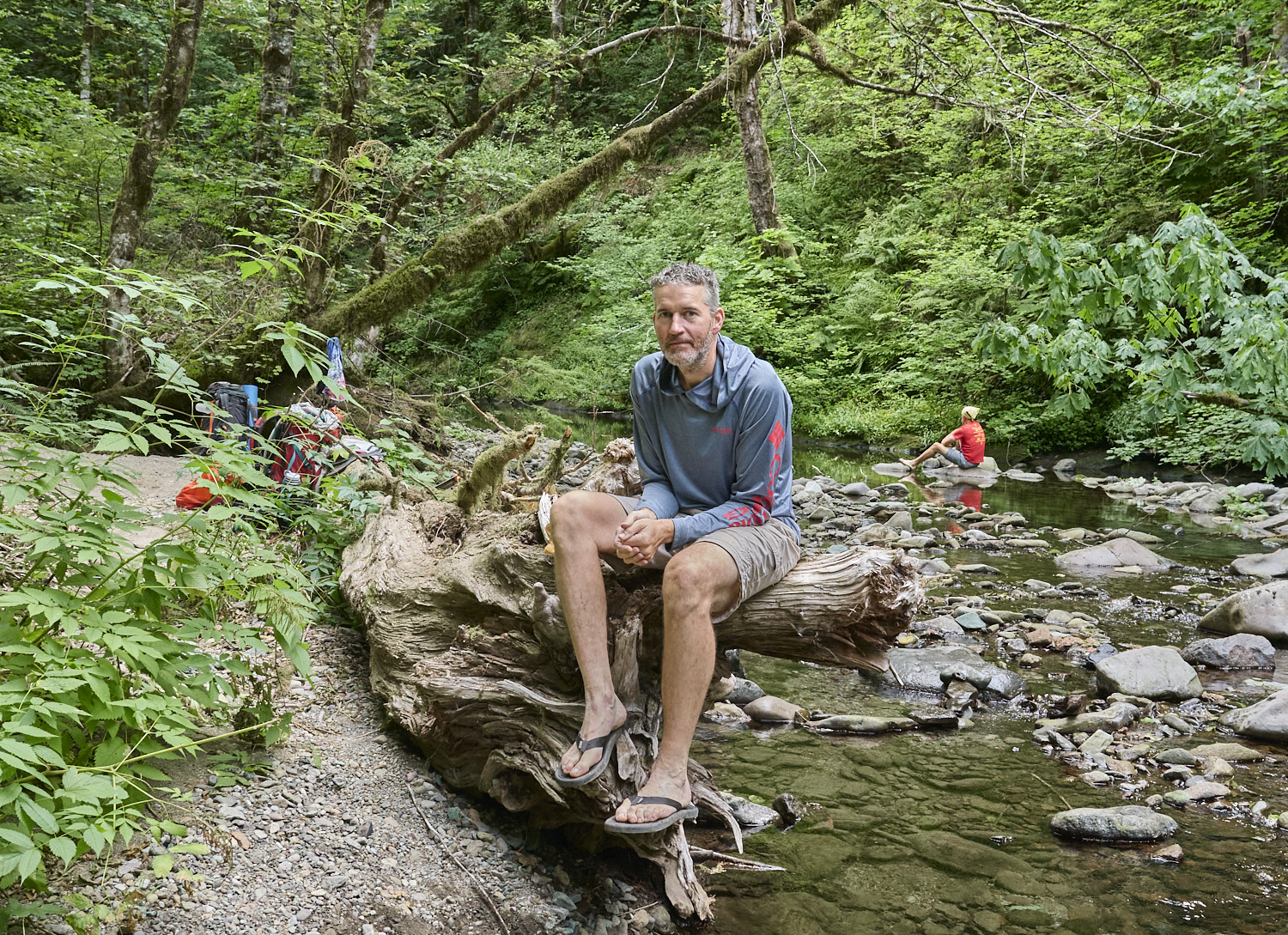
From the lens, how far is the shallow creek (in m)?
3.19

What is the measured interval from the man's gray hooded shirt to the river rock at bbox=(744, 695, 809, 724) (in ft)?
→ 6.72

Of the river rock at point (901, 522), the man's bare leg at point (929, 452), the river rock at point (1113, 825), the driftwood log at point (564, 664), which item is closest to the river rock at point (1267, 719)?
the river rock at point (1113, 825)

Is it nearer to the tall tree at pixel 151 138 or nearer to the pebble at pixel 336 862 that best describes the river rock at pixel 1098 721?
the pebble at pixel 336 862

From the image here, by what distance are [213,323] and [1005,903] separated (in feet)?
25.6

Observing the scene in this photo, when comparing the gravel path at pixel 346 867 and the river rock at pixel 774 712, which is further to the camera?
the river rock at pixel 774 712

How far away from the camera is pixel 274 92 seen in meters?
10.9

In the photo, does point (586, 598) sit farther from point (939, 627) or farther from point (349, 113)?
point (349, 113)

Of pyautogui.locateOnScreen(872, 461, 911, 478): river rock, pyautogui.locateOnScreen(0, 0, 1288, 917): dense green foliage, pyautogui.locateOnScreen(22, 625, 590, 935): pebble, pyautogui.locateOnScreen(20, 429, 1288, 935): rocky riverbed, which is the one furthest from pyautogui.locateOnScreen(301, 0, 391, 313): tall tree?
pyautogui.locateOnScreen(872, 461, 911, 478): river rock

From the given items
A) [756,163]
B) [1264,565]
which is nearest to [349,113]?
[756,163]

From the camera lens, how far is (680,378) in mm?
3447

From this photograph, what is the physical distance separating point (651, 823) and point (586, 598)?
805mm

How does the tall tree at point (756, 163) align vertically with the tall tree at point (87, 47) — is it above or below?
below

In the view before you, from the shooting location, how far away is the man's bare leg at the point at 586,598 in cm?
306

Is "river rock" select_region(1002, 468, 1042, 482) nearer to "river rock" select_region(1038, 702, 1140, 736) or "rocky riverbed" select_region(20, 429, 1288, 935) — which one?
"rocky riverbed" select_region(20, 429, 1288, 935)
